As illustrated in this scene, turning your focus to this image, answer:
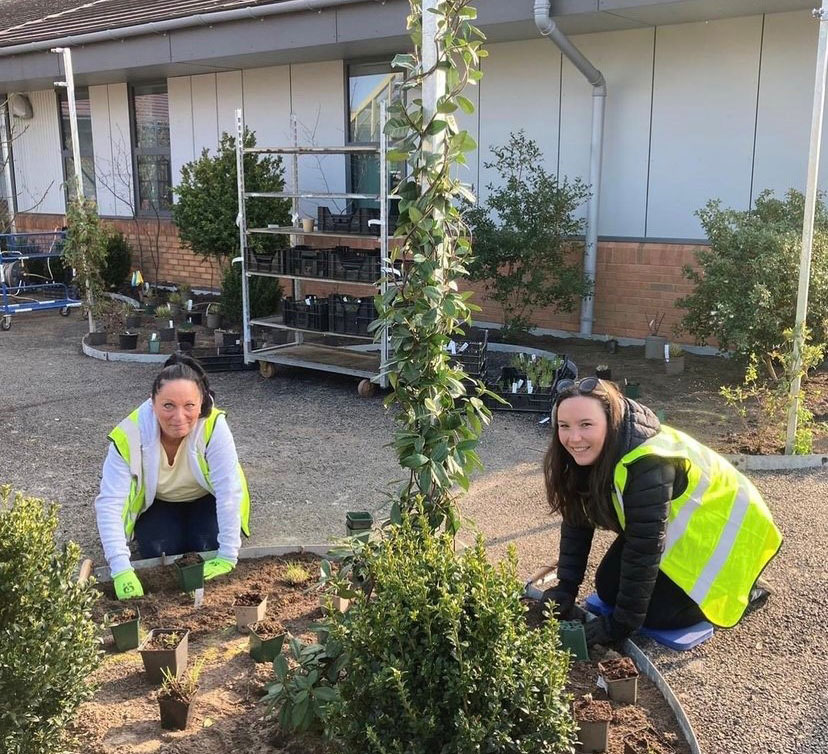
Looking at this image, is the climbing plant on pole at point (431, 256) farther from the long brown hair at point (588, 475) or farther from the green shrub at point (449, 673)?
the green shrub at point (449, 673)

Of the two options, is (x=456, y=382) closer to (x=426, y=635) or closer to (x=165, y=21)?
(x=426, y=635)

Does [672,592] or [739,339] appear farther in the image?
[739,339]

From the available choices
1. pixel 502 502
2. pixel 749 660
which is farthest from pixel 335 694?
pixel 502 502

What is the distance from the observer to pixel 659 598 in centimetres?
366

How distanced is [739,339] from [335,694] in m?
5.73

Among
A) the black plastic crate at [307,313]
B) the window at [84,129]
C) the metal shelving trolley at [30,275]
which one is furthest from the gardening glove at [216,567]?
the window at [84,129]

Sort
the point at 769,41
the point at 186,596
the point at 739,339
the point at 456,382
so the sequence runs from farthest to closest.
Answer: the point at 769,41, the point at 739,339, the point at 186,596, the point at 456,382

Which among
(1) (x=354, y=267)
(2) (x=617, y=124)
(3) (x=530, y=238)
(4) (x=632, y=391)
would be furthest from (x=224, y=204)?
(4) (x=632, y=391)

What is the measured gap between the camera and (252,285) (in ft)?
34.9

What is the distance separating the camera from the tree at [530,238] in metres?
9.35

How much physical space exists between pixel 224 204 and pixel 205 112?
351 centimetres

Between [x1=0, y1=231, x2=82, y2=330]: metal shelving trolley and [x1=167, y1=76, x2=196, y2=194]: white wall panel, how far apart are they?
2261 mm

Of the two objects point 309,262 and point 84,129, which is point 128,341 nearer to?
point 309,262

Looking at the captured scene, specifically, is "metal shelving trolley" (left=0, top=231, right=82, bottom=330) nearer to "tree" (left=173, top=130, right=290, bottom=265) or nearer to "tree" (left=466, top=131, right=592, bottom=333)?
"tree" (left=173, top=130, right=290, bottom=265)
